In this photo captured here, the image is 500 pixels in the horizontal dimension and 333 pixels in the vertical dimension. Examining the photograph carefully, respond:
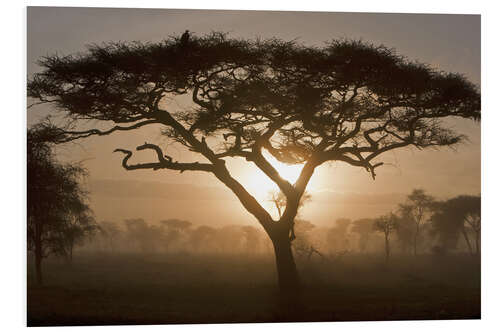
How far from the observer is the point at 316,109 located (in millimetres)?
12883

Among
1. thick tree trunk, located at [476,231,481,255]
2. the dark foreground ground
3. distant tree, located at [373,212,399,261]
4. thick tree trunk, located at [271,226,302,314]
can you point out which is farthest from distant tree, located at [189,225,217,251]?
thick tree trunk, located at [476,231,481,255]

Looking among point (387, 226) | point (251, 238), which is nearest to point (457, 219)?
point (387, 226)

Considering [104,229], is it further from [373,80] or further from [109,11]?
[373,80]

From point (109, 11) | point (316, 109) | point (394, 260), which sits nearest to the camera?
point (109, 11)

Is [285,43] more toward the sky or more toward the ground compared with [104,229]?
more toward the sky

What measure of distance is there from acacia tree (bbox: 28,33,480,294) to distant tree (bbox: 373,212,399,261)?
143 centimetres

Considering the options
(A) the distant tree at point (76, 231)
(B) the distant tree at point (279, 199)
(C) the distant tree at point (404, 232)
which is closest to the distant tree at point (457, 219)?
(C) the distant tree at point (404, 232)

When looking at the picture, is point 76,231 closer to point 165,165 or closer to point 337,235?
point 165,165

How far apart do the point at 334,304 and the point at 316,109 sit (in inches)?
139

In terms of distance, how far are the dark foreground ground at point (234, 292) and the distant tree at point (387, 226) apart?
95 centimetres

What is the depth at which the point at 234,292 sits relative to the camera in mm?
12273

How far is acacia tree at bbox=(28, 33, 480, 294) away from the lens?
1244 centimetres

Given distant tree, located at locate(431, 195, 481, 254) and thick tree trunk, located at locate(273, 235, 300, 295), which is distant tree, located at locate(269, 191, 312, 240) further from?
distant tree, located at locate(431, 195, 481, 254)
